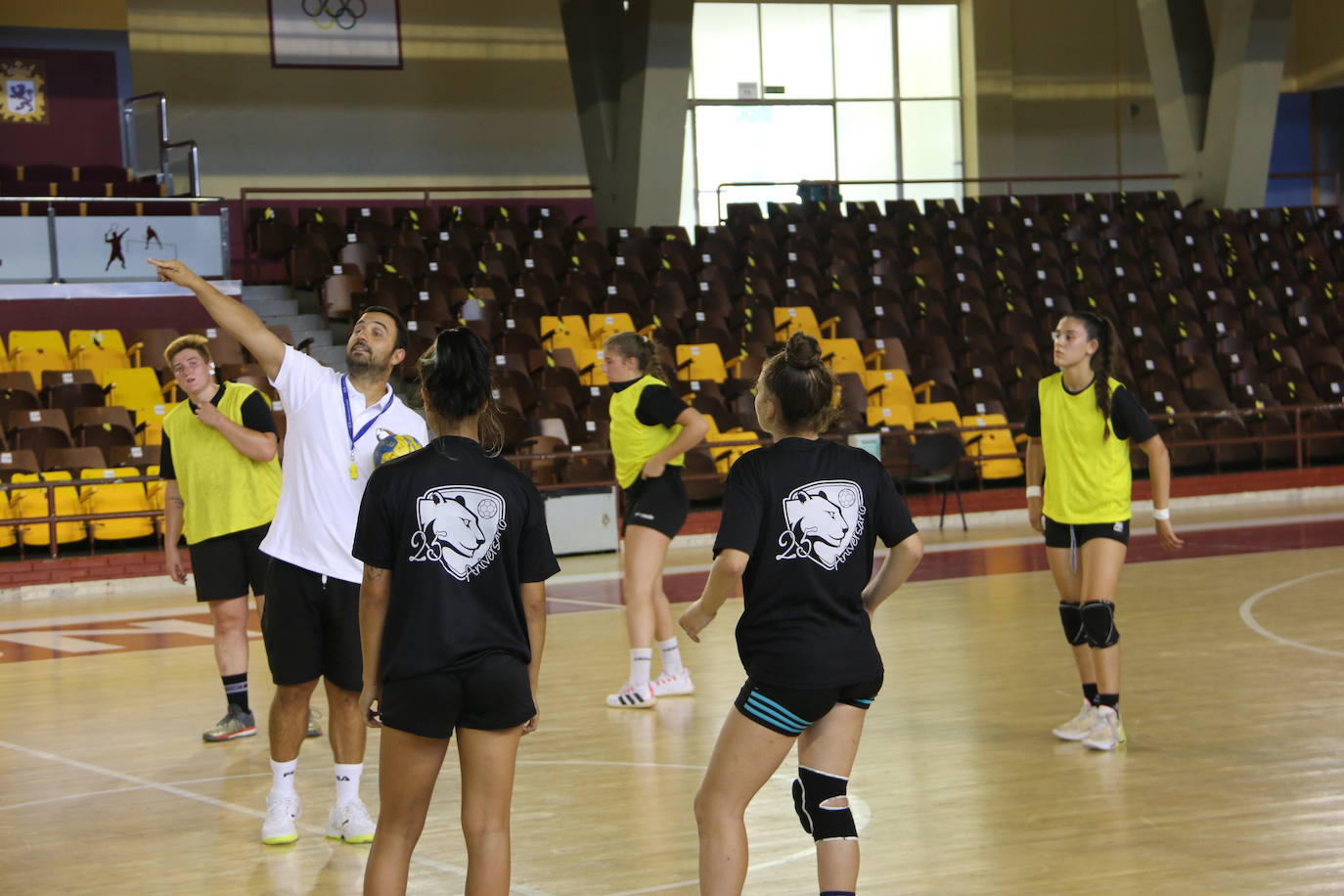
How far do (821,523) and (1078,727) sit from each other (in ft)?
10.3

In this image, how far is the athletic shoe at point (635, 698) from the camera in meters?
7.57

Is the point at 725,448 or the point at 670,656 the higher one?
the point at 725,448

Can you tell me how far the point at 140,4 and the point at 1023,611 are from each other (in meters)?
16.8

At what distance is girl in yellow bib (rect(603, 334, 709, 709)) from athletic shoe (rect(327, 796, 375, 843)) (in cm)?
234

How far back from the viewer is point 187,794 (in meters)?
6.10

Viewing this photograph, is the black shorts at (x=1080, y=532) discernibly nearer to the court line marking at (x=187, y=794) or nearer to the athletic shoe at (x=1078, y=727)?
the athletic shoe at (x=1078, y=727)

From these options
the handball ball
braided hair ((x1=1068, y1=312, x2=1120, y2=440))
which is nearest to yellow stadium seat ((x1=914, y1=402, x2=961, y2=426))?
braided hair ((x1=1068, y1=312, x2=1120, y2=440))

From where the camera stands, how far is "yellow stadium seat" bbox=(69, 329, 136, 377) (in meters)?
16.0

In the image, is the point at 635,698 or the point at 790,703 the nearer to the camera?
the point at 790,703

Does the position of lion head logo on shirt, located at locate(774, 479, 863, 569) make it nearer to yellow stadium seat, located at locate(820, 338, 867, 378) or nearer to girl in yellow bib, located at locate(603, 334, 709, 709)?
girl in yellow bib, located at locate(603, 334, 709, 709)

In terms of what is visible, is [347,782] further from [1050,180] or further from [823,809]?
[1050,180]

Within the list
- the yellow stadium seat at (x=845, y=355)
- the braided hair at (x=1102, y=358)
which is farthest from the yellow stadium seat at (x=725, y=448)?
the braided hair at (x=1102, y=358)

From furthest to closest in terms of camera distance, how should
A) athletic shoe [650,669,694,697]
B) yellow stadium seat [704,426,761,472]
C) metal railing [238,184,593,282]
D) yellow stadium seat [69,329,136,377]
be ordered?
1. metal railing [238,184,593,282]
2. yellow stadium seat [704,426,761,472]
3. yellow stadium seat [69,329,136,377]
4. athletic shoe [650,669,694,697]

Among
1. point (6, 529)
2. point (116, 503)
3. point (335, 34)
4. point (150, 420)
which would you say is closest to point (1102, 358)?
point (116, 503)
